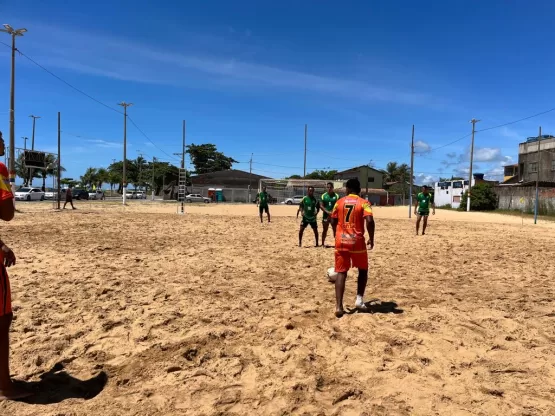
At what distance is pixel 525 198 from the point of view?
3225 cm

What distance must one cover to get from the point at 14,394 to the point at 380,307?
3639 mm

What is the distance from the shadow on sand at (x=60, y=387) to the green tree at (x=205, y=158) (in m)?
78.5

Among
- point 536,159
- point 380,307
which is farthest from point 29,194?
point 536,159

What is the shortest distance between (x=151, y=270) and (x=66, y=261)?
1.76 meters

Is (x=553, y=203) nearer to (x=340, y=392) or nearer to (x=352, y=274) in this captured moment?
(x=352, y=274)

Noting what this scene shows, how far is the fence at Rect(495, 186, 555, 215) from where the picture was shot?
28.9 m

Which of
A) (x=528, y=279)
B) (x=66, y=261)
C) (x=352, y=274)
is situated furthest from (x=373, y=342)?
(x=66, y=261)

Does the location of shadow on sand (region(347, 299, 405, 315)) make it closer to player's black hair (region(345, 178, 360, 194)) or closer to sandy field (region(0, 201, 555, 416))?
sandy field (region(0, 201, 555, 416))

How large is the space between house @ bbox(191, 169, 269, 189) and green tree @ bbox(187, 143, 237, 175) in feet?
38.6

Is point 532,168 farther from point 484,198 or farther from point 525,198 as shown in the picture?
point 525,198

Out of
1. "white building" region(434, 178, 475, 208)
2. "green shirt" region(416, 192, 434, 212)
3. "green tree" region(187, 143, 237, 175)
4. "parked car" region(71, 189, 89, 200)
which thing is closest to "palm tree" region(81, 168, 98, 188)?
"green tree" region(187, 143, 237, 175)

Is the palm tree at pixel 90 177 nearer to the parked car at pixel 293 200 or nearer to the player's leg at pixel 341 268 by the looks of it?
the parked car at pixel 293 200

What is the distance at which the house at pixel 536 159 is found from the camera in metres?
44.2

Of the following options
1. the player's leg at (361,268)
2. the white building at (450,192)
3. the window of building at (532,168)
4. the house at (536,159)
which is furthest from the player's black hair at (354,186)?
the window of building at (532,168)
